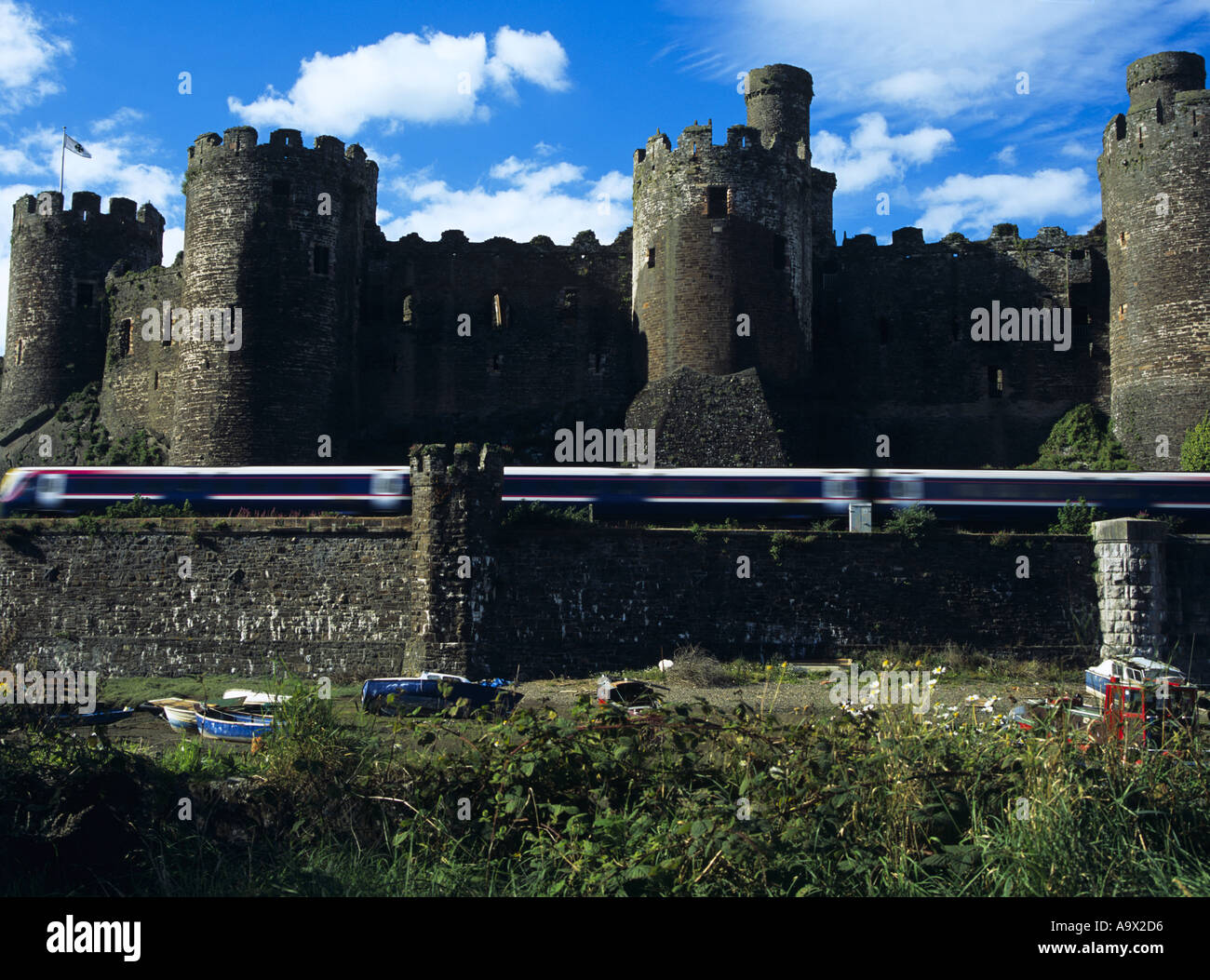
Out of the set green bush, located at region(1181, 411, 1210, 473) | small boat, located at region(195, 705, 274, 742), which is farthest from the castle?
small boat, located at region(195, 705, 274, 742)

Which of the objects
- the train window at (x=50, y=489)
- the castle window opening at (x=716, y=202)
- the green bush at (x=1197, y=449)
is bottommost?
the train window at (x=50, y=489)

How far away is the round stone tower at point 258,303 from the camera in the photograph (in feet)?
99.8

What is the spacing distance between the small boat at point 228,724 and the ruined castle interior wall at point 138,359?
18598 millimetres

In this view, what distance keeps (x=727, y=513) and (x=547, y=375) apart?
1103 cm

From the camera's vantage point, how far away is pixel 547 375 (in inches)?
1355

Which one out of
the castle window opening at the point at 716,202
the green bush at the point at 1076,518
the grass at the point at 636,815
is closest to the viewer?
the grass at the point at 636,815

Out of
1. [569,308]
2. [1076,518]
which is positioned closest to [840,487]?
[1076,518]

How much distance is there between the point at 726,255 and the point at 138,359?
19387mm

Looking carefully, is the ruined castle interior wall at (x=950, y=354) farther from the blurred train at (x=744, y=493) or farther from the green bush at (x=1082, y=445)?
the blurred train at (x=744, y=493)

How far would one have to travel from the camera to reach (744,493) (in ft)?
83.7

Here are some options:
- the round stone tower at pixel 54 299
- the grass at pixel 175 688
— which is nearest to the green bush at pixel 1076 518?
the grass at pixel 175 688

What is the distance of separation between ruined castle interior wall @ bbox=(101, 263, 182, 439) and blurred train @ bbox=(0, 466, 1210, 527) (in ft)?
27.2

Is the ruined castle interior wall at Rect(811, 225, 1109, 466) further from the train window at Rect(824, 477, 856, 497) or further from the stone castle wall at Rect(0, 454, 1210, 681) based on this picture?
the stone castle wall at Rect(0, 454, 1210, 681)
